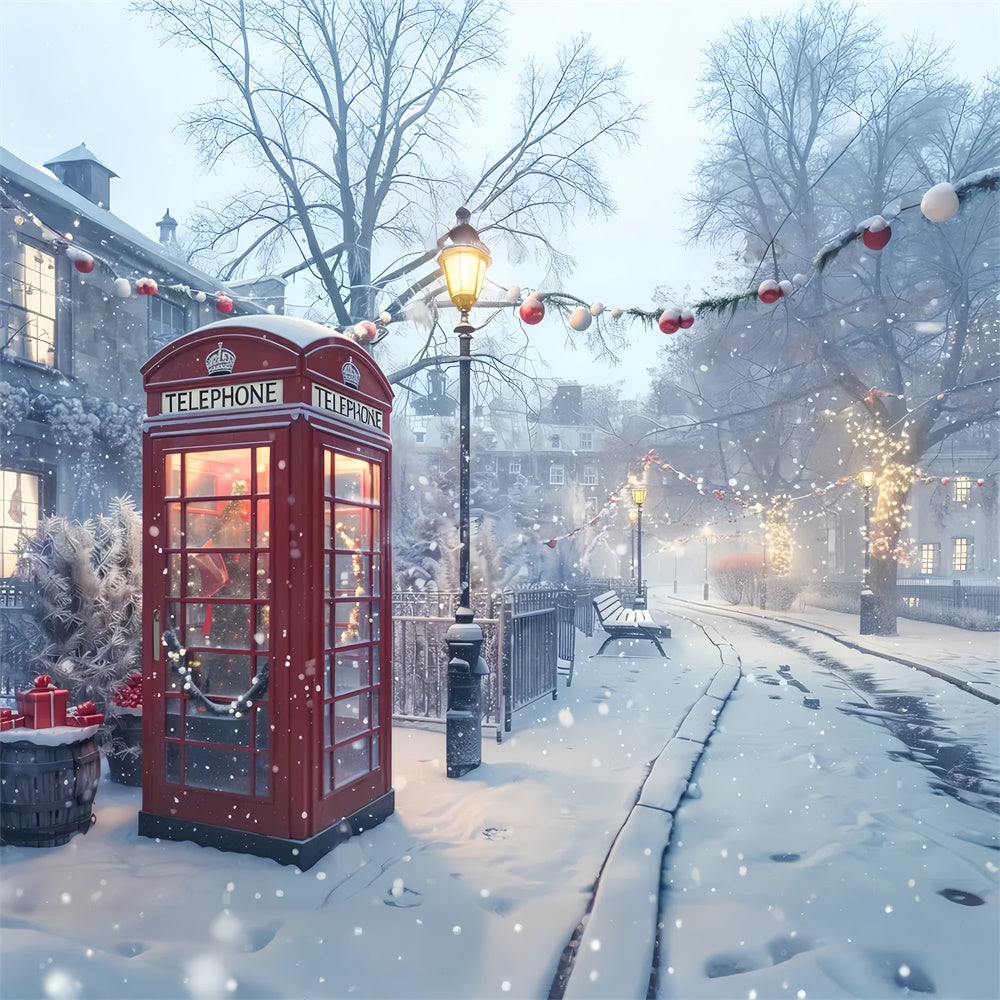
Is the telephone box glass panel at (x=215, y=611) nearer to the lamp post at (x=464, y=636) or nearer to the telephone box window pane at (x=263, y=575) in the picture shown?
the telephone box window pane at (x=263, y=575)

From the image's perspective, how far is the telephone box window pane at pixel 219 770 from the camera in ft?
15.5

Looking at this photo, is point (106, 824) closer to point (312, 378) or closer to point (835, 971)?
point (312, 378)

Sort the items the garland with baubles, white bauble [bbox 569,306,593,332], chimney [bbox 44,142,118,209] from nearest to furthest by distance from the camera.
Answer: the garland with baubles
white bauble [bbox 569,306,593,332]
chimney [bbox 44,142,118,209]

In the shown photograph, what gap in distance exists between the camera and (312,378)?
4609mm

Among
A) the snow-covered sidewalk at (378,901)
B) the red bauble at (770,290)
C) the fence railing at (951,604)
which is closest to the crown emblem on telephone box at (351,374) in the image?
the snow-covered sidewalk at (378,901)

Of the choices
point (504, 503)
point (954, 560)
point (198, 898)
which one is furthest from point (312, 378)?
point (954, 560)

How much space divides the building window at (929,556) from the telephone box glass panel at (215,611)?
41999 mm

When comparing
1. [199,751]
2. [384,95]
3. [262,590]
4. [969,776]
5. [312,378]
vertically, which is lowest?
[969,776]

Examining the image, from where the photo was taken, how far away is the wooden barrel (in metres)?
4.65

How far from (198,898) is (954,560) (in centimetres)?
4325

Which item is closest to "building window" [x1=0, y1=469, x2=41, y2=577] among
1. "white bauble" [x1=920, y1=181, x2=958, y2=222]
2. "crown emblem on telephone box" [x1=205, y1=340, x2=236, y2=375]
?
"crown emblem on telephone box" [x1=205, y1=340, x2=236, y2=375]

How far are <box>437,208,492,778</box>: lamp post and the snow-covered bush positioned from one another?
290 centimetres

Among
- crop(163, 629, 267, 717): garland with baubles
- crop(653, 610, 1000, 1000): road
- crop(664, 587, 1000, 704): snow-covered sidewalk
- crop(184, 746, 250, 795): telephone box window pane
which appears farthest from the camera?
crop(664, 587, 1000, 704): snow-covered sidewalk

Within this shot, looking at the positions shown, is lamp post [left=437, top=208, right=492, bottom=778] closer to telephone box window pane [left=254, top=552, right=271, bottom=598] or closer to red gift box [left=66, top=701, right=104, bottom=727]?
telephone box window pane [left=254, top=552, right=271, bottom=598]
